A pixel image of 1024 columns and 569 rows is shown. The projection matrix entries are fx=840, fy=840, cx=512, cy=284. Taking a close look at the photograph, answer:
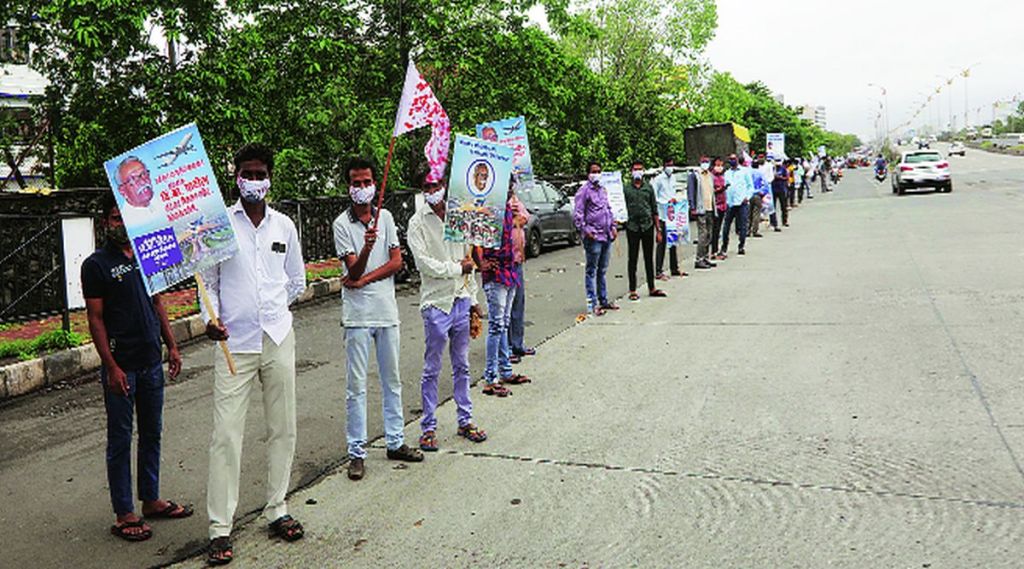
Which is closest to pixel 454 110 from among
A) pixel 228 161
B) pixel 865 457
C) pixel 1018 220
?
pixel 228 161

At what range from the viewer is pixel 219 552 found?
4.06 meters

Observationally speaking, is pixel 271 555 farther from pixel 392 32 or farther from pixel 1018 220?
pixel 1018 220

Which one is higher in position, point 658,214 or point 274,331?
point 658,214

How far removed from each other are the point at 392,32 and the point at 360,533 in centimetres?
1514

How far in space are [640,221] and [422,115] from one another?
6.48 meters

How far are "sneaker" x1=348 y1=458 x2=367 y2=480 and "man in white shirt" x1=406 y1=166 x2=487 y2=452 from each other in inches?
21.8

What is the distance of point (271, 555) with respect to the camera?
4152 mm

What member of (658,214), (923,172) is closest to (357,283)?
(658,214)

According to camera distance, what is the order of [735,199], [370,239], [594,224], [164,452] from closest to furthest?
[370,239] < [164,452] < [594,224] < [735,199]

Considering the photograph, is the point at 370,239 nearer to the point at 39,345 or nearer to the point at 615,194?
the point at 39,345

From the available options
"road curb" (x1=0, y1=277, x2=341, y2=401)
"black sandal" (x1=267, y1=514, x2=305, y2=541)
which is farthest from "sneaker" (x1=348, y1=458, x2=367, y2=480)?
"road curb" (x1=0, y1=277, x2=341, y2=401)

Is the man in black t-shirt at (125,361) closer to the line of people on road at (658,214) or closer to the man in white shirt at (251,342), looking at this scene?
the man in white shirt at (251,342)

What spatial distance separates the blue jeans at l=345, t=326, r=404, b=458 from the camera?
5.27 m

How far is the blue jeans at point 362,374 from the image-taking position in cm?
527
